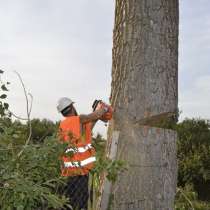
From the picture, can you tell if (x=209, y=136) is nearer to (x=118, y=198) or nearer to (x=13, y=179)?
(x=118, y=198)

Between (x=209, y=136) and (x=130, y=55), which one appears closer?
(x=130, y=55)

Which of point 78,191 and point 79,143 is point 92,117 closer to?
point 79,143

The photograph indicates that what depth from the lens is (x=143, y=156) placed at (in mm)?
4926

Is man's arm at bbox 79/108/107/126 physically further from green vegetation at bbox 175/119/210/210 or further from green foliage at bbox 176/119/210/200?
green foliage at bbox 176/119/210/200

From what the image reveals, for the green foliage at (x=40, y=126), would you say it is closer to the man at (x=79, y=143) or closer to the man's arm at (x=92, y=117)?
the man at (x=79, y=143)

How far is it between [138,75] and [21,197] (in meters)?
1.87

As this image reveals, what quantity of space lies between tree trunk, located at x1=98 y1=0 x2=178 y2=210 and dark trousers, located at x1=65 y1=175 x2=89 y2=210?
1.67 metres

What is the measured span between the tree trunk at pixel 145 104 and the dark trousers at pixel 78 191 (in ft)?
5.48

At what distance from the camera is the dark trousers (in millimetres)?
6703

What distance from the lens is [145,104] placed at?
502cm

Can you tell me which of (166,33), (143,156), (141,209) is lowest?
(141,209)

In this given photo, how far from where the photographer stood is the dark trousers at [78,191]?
22.0ft

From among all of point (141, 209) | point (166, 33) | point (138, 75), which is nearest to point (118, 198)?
point (141, 209)

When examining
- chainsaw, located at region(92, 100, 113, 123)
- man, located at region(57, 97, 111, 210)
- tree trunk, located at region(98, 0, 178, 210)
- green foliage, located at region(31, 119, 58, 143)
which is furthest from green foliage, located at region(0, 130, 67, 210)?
green foliage, located at region(31, 119, 58, 143)
